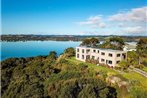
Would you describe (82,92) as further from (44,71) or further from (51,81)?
(44,71)

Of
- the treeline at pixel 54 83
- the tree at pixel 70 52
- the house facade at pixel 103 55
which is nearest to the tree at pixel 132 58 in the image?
the house facade at pixel 103 55

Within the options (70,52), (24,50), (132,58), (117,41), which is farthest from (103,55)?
(24,50)

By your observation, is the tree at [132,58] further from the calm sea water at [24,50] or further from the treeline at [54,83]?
the calm sea water at [24,50]

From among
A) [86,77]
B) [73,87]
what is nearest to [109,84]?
[86,77]

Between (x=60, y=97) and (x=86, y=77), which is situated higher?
(x=86, y=77)

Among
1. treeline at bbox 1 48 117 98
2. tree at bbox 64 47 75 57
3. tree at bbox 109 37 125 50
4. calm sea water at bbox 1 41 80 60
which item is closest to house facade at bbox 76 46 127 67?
treeline at bbox 1 48 117 98

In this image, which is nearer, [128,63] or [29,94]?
[29,94]

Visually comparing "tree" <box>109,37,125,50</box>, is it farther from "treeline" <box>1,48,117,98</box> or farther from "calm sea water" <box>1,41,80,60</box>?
"calm sea water" <box>1,41,80,60</box>
